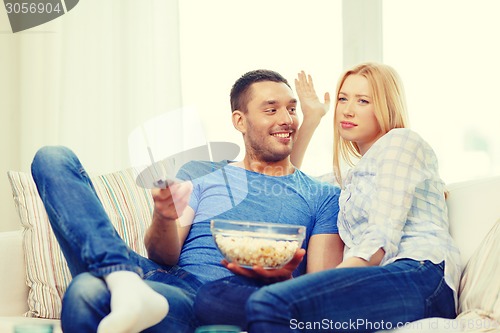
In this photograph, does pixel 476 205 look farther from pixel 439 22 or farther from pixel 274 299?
pixel 439 22

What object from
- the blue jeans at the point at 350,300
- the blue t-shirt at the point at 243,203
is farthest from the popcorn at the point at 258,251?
the blue t-shirt at the point at 243,203

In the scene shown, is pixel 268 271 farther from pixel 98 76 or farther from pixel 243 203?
pixel 98 76

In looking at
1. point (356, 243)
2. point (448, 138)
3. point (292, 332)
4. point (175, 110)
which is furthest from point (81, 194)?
point (448, 138)

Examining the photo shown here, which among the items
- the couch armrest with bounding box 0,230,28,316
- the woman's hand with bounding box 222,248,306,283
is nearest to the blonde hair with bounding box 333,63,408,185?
the woman's hand with bounding box 222,248,306,283

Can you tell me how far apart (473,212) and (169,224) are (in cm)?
81

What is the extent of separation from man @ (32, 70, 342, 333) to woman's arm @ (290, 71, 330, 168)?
0.26 ft

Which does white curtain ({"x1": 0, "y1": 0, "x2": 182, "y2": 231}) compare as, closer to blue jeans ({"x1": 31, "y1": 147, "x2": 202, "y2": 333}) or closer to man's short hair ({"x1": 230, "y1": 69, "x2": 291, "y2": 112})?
man's short hair ({"x1": 230, "y1": 69, "x2": 291, "y2": 112})

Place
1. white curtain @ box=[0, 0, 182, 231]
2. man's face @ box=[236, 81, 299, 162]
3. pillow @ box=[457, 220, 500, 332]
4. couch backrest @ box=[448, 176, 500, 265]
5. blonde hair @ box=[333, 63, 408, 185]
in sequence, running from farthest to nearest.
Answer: white curtain @ box=[0, 0, 182, 231] < man's face @ box=[236, 81, 299, 162] < blonde hair @ box=[333, 63, 408, 185] < couch backrest @ box=[448, 176, 500, 265] < pillow @ box=[457, 220, 500, 332]

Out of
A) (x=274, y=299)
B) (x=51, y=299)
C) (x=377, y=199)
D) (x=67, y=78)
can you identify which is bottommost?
(x=51, y=299)

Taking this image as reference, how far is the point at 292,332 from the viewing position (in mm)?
1586

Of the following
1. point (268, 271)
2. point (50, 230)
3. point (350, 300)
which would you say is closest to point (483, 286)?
point (350, 300)

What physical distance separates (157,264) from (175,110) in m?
1.36

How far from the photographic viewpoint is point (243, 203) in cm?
219

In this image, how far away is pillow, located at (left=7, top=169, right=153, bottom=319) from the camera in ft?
7.00
